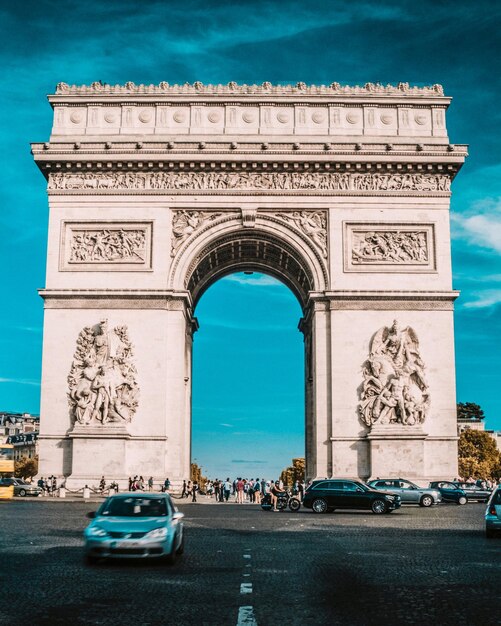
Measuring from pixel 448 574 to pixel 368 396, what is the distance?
24636mm

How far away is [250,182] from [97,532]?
2729 centimetres

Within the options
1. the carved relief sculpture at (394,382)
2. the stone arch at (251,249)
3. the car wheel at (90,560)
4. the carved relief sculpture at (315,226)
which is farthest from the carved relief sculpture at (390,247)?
the car wheel at (90,560)

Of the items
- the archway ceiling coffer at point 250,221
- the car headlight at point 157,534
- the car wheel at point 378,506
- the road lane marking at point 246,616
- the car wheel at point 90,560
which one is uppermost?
the archway ceiling coffer at point 250,221

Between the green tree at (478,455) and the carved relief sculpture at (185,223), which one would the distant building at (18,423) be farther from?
the carved relief sculpture at (185,223)

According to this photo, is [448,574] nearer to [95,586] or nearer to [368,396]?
[95,586]

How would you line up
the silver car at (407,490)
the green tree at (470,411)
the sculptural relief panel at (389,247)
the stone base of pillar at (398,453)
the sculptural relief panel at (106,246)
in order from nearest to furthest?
the silver car at (407,490), the stone base of pillar at (398,453), the sculptural relief panel at (389,247), the sculptural relief panel at (106,246), the green tree at (470,411)

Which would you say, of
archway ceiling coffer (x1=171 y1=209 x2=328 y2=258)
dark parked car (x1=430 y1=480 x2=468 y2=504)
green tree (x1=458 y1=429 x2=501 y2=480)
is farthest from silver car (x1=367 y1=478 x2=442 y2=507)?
green tree (x1=458 y1=429 x2=501 y2=480)

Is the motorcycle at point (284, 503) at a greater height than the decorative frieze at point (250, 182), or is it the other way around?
the decorative frieze at point (250, 182)

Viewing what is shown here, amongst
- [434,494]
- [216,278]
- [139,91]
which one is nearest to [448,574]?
[434,494]

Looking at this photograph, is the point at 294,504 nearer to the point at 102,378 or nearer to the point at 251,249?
the point at 102,378

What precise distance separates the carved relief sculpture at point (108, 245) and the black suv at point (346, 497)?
13.8 m

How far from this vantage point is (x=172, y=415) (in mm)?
37469

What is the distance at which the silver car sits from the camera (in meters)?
33.7

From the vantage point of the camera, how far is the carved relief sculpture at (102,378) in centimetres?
3662
